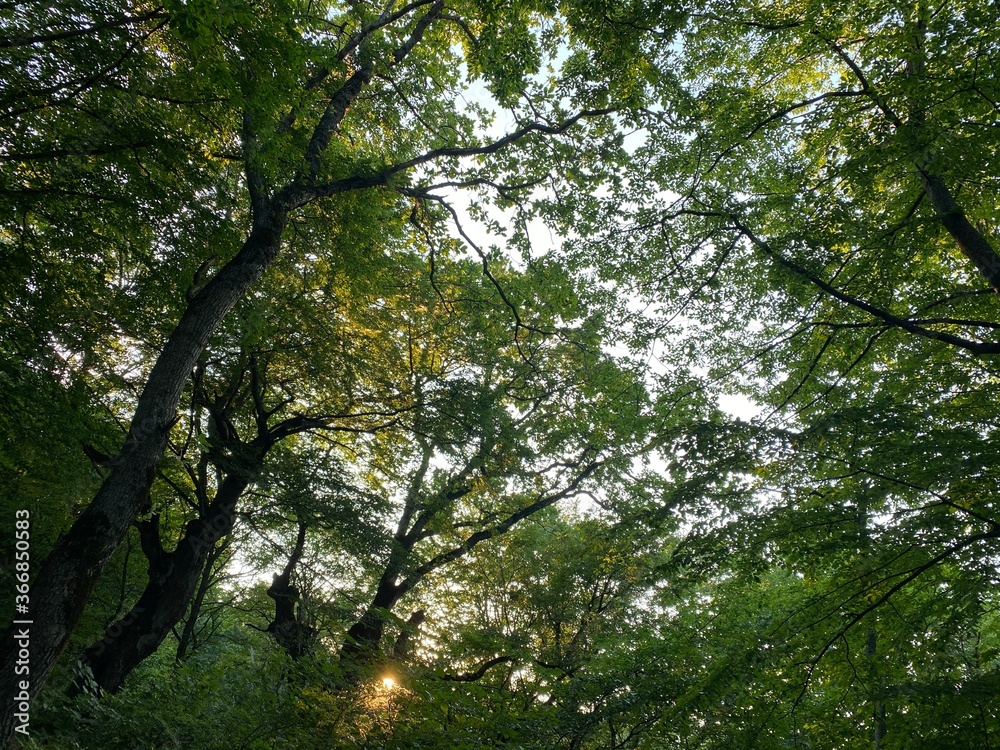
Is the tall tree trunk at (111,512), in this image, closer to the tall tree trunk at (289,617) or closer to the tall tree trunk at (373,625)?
the tall tree trunk at (373,625)

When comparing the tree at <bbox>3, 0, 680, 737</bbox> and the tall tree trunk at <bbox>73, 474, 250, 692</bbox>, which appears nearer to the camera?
the tree at <bbox>3, 0, 680, 737</bbox>

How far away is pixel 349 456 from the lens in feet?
40.6

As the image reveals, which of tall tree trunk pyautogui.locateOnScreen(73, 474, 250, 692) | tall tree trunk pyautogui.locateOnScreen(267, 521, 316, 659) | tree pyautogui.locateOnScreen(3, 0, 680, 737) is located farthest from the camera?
tall tree trunk pyautogui.locateOnScreen(267, 521, 316, 659)

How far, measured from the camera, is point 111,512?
4.48 meters

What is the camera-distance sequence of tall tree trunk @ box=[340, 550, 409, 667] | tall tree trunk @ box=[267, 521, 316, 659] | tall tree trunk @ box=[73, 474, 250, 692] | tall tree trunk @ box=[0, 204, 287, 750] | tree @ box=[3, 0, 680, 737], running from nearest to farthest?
tall tree trunk @ box=[0, 204, 287, 750], tree @ box=[3, 0, 680, 737], tall tree trunk @ box=[340, 550, 409, 667], tall tree trunk @ box=[73, 474, 250, 692], tall tree trunk @ box=[267, 521, 316, 659]

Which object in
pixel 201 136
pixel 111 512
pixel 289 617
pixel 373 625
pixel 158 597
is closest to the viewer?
pixel 111 512

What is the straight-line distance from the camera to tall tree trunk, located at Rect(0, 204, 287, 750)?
3.96 m

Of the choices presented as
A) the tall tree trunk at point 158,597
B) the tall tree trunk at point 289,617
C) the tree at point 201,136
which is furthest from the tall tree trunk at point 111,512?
the tall tree trunk at point 289,617

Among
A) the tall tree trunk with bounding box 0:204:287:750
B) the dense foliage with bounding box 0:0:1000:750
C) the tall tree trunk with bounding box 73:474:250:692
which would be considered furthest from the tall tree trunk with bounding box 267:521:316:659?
the tall tree trunk with bounding box 0:204:287:750

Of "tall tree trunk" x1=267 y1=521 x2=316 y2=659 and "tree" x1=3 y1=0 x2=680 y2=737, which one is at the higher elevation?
"tree" x1=3 y1=0 x2=680 y2=737

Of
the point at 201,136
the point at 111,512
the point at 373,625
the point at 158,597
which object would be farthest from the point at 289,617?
the point at 201,136

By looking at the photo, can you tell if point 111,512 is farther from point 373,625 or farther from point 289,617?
point 289,617

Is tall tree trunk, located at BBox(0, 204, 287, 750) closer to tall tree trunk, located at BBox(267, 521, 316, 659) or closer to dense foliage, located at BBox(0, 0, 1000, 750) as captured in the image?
dense foliage, located at BBox(0, 0, 1000, 750)

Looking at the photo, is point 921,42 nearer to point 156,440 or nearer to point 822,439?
point 822,439
